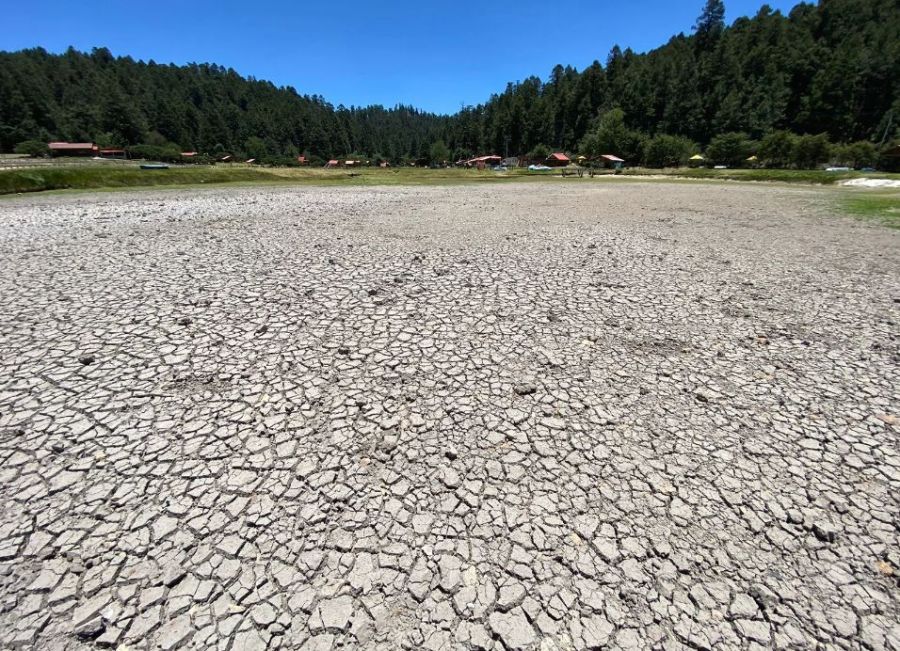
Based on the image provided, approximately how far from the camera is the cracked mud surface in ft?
8.87

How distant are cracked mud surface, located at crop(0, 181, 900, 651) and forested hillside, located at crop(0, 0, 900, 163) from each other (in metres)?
109

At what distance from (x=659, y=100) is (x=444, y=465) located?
585 feet

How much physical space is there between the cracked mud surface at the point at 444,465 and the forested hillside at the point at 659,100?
109393mm

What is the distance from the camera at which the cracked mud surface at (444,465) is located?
2703 millimetres

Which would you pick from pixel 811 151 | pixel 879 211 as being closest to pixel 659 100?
pixel 811 151

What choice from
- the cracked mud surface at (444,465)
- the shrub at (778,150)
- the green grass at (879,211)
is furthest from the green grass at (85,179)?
the shrub at (778,150)

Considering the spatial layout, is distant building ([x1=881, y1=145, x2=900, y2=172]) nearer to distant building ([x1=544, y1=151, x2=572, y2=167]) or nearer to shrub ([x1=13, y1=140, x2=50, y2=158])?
distant building ([x1=544, y1=151, x2=572, y2=167])

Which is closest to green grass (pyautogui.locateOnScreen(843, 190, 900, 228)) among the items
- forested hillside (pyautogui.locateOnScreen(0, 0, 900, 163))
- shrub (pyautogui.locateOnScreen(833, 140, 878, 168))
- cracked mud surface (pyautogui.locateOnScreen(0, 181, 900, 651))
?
cracked mud surface (pyautogui.locateOnScreen(0, 181, 900, 651))

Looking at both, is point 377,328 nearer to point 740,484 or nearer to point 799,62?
point 740,484

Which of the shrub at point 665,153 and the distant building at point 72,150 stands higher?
the distant building at point 72,150

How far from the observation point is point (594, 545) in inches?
125

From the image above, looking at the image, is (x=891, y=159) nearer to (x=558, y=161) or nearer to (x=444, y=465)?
(x=558, y=161)

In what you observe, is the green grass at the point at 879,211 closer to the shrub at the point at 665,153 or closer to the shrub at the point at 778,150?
the shrub at the point at 778,150

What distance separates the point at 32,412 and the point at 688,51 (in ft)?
697
